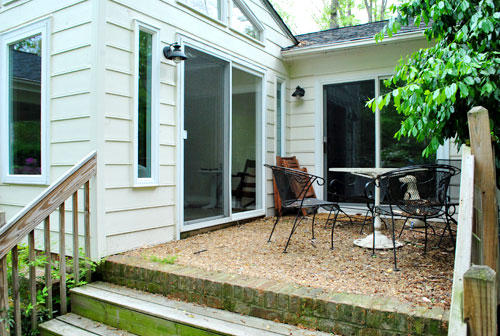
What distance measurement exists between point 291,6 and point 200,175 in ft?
49.8

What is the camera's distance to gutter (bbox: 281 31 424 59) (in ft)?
16.0

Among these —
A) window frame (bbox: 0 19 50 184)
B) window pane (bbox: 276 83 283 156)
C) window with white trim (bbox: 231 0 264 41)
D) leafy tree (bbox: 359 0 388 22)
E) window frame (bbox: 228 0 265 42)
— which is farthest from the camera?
leafy tree (bbox: 359 0 388 22)

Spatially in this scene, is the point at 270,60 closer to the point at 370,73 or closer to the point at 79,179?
the point at 370,73

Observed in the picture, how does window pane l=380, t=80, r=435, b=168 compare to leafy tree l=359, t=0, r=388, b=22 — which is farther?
leafy tree l=359, t=0, r=388, b=22

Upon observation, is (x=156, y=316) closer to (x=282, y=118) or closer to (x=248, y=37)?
(x=248, y=37)

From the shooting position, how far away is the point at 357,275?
265cm

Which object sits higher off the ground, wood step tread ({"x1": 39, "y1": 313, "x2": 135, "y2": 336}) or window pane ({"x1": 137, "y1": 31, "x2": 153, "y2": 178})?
window pane ({"x1": 137, "y1": 31, "x2": 153, "y2": 178})

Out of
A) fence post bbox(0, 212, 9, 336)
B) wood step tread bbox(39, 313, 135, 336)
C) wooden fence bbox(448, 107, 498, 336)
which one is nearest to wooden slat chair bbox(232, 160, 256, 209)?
wood step tread bbox(39, 313, 135, 336)

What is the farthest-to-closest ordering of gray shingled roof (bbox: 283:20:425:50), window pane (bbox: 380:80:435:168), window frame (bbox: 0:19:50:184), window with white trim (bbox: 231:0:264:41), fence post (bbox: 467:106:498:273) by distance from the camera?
gray shingled roof (bbox: 283:20:425:50)
window pane (bbox: 380:80:435:168)
window with white trim (bbox: 231:0:264:41)
window frame (bbox: 0:19:50:184)
fence post (bbox: 467:106:498:273)

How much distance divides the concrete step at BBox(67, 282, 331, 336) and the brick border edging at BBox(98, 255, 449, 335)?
58mm

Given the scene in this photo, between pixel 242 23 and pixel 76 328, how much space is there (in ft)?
12.9

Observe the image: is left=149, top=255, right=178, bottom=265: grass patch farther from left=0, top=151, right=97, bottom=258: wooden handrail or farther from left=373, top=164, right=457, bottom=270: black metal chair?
left=373, top=164, right=457, bottom=270: black metal chair

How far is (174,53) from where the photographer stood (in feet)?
11.8

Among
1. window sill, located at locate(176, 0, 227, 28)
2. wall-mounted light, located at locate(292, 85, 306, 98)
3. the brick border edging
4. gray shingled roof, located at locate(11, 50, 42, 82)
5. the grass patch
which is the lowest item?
the brick border edging
